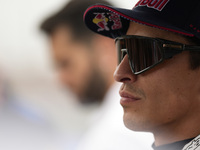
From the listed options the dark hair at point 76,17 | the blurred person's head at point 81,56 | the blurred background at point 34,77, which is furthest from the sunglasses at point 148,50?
the blurred background at point 34,77

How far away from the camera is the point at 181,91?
5.36ft

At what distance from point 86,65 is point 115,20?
1.16 m

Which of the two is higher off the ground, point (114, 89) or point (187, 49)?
point (187, 49)

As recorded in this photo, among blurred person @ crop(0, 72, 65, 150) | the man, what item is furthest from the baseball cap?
blurred person @ crop(0, 72, 65, 150)

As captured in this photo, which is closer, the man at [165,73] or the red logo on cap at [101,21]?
the man at [165,73]

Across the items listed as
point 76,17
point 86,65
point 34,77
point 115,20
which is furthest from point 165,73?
point 34,77

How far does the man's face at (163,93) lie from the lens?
164cm

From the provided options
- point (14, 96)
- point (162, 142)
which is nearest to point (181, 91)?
point (162, 142)

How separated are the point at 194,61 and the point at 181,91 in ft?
0.50

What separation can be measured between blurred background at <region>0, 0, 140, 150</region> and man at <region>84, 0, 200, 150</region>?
5.18ft

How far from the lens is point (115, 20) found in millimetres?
1947

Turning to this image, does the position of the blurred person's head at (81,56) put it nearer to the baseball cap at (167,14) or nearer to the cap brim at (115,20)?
the cap brim at (115,20)

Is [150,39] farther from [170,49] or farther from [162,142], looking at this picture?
[162,142]

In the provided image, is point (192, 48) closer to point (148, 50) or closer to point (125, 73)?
point (148, 50)
